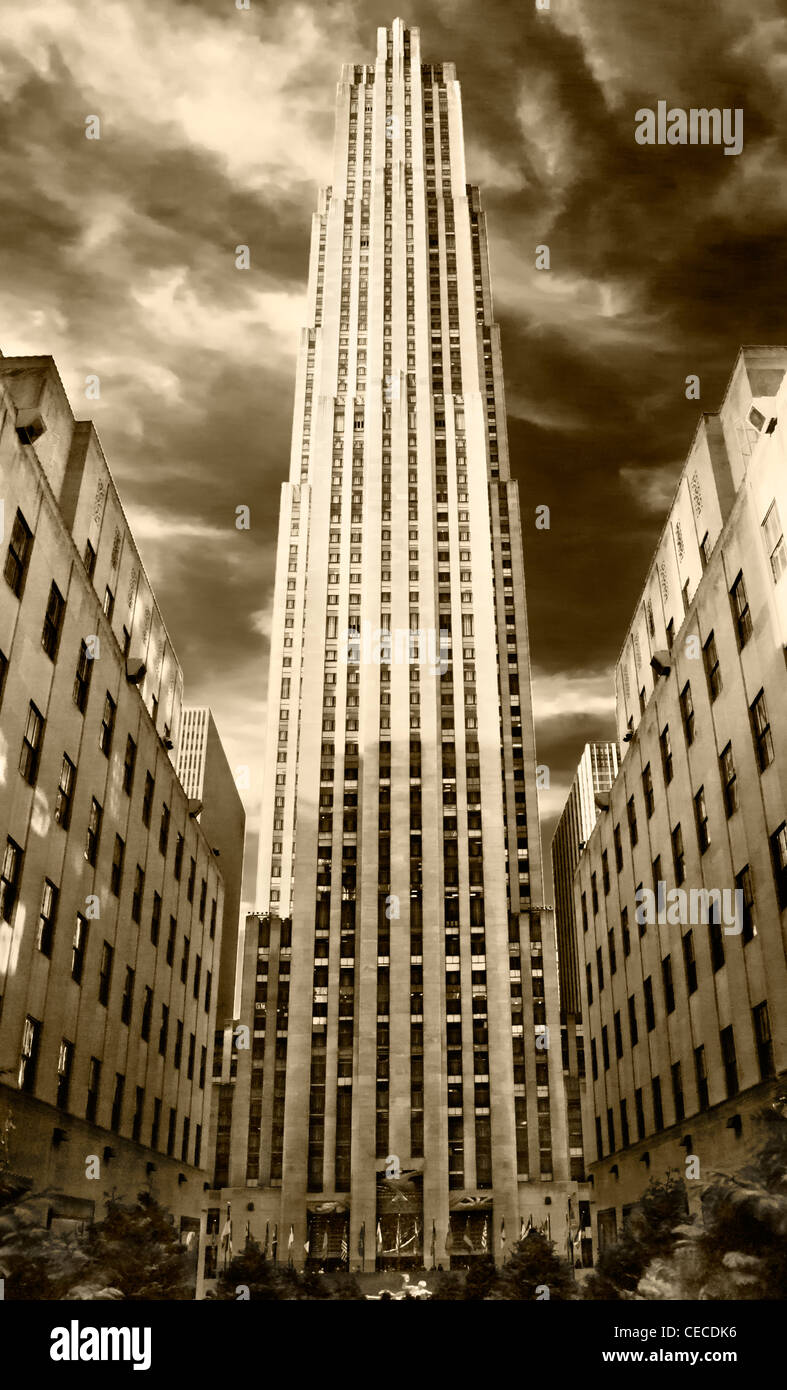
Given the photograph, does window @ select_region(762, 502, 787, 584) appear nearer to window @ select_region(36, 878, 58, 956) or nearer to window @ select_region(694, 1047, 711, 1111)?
window @ select_region(694, 1047, 711, 1111)

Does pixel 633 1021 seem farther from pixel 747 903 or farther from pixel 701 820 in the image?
pixel 747 903

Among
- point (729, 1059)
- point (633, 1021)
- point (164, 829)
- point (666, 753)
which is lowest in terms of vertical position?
point (729, 1059)

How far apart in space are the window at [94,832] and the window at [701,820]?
20546mm

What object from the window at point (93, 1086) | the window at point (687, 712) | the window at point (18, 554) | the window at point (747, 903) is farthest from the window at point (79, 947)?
the window at point (687, 712)

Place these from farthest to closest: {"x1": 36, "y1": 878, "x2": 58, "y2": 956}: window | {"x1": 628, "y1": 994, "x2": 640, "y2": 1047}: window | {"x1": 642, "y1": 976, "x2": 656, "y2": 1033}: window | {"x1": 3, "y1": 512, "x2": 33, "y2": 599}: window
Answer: {"x1": 628, "y1": 994, "x2": 640, "y2": 1047}: window
{"x1": 642, "y1": 976, "x2": 656, "y2": 1033}: window
{"x1": 36, "y1": 878, "x2": 58, "y2": 956}: window
{"x1": 3, "y1": 512, "x2": 33, "y2": 599}: window

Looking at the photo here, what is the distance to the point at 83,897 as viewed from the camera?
35094 millimetres

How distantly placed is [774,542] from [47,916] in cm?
2345

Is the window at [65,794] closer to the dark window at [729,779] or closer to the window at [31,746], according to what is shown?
the window at [31,746]

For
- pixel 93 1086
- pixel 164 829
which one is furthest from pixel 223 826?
pixel 93 1086

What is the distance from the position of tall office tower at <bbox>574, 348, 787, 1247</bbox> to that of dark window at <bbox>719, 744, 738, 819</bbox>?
77 mm

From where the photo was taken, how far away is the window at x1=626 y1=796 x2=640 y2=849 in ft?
153

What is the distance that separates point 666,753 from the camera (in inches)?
1655

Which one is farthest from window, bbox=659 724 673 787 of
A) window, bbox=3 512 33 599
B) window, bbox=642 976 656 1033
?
window, bbox=3 512 33 599

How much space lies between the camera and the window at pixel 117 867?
128 ft
